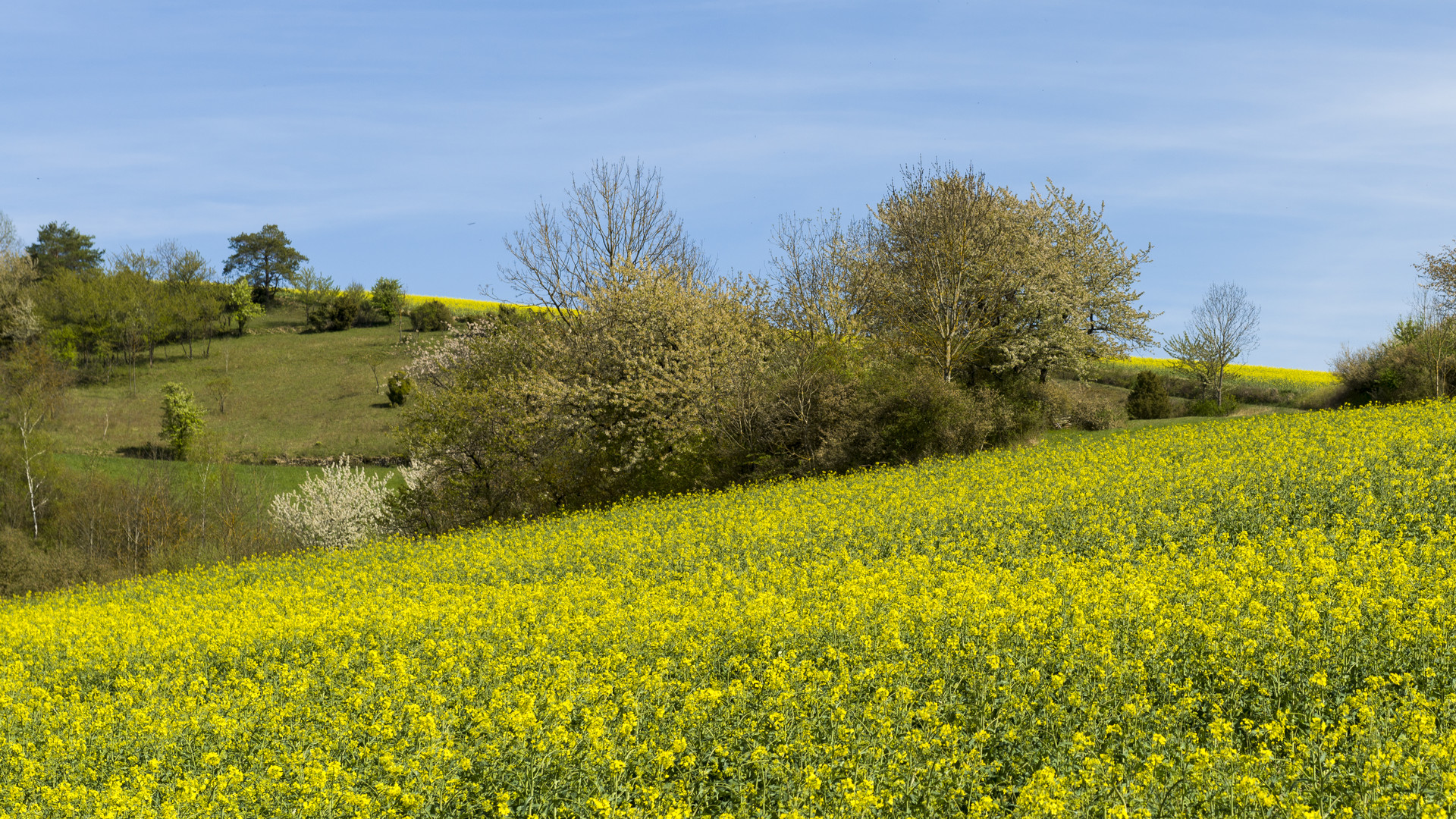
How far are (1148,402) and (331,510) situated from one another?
32.5 metres

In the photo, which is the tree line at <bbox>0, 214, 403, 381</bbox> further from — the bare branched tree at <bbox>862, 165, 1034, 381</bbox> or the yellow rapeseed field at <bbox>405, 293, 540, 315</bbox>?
the bare branched tree at <bbox>862, 165, 1034, 381</bbox>

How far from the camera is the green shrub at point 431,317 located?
8144 centimetres

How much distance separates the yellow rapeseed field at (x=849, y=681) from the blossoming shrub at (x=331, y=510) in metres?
22.8

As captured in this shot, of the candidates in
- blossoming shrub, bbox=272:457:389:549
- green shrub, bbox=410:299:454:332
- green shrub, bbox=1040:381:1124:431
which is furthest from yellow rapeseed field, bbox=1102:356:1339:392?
green shrub, bbox=410:299:454:332

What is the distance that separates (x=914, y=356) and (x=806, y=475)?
611 cm

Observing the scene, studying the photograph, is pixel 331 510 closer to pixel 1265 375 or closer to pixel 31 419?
pixel 31 419

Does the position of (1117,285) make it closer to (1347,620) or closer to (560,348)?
(560,348)

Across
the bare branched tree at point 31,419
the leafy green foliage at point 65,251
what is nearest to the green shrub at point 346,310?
the leafy green foliage at point 65,251

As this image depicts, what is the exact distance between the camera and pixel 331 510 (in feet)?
127

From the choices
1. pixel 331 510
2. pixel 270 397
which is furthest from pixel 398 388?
pixel 331 510

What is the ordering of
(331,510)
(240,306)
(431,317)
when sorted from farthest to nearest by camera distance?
(431,317), (240,306), (331,510)

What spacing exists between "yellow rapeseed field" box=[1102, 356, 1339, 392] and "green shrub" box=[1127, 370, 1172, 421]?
8.96 meters

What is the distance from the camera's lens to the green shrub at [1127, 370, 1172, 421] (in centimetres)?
3675

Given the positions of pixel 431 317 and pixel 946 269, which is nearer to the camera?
pixel 946 269
